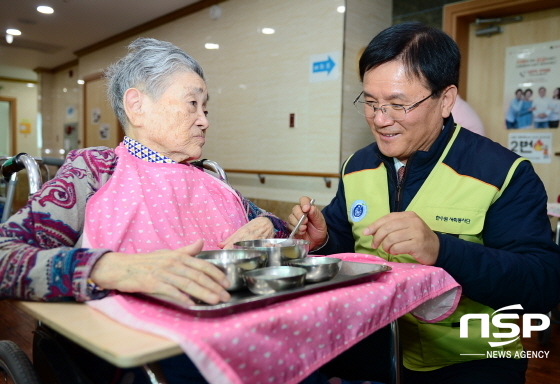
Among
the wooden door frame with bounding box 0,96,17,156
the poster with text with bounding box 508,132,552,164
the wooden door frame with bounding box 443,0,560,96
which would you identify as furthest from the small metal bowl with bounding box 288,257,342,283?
the wooden door frame with bounding box 0,96,17,156

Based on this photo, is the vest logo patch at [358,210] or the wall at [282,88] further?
the wall at [282,88]

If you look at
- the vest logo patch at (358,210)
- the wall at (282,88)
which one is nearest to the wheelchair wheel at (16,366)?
the vest logo patch at (358,210)

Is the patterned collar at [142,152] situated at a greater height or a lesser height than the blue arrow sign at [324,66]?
lesser

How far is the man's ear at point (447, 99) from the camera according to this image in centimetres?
142

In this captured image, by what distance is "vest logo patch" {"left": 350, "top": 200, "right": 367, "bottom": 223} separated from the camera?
1506 mm

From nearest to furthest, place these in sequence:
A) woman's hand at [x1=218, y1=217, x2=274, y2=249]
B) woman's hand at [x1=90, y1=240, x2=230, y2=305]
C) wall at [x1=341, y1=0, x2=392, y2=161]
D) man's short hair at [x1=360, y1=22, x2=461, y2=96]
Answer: woman's hand at [x1=90, y1=240, x2=230, y2=305], woman's hand at [x1=218, y1=217, x2=274, y2=249], man's short hair at [x1=360, y1=22, x2=461, y2=96], wall at [x1=341, y1=0, x2=392, y2=161]

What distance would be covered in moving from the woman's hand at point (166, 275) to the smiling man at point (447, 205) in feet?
1.65

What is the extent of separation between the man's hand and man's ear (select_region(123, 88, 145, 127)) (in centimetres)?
77

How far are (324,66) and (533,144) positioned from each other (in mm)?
1761

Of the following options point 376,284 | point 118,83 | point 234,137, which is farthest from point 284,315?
point 234,137

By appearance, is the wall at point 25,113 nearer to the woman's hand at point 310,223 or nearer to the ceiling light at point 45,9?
the ceiling light at point 45,9

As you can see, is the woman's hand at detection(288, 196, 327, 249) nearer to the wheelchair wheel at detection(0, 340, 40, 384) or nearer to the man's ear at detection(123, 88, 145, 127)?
the man's ear at detection(123, 88, 145, 127)

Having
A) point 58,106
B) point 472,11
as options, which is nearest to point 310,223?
point 472,11

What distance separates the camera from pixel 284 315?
0.69 meters
